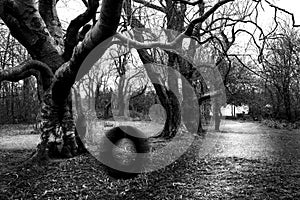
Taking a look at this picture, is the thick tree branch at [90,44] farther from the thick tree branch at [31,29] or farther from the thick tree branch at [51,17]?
the thick tree branch at [51,17]

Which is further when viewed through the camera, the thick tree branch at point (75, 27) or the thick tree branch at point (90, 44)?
the thick tree branch at point (75, 27)

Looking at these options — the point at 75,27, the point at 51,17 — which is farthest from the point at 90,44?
the point at 51,17

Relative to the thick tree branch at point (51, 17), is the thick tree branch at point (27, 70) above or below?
below

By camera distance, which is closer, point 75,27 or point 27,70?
point 27,70

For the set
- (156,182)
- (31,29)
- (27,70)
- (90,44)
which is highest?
(31,29)

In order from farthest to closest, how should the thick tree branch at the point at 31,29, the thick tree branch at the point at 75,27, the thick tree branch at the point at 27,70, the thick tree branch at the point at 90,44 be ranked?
the thick tree branch at the point at 31,29
the thick tree branch at the point at 75,27
the thick tree branch at the point at 27,70
the thick tree branch at the point at 90,44

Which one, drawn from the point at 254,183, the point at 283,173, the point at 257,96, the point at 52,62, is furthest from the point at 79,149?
the point at 257,96

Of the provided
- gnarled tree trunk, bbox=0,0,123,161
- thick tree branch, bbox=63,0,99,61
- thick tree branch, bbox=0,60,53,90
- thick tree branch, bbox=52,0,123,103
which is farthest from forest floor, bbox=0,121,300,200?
thick tree branch, bbox=63,0,99,61

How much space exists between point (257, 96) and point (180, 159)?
19503 millimetres

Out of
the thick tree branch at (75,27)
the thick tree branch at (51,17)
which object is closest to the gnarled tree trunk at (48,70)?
the thick tree branch at (75,27)

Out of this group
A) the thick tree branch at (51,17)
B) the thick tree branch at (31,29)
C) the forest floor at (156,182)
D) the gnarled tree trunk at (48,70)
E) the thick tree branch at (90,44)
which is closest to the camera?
the thick tree branch at (90,44)

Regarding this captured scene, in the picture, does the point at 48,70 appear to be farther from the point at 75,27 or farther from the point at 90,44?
the point at 90,44

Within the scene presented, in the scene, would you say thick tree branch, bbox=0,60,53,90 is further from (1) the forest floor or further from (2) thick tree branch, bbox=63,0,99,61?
(1) the forest floor

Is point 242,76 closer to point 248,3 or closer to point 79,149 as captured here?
point 248,3
